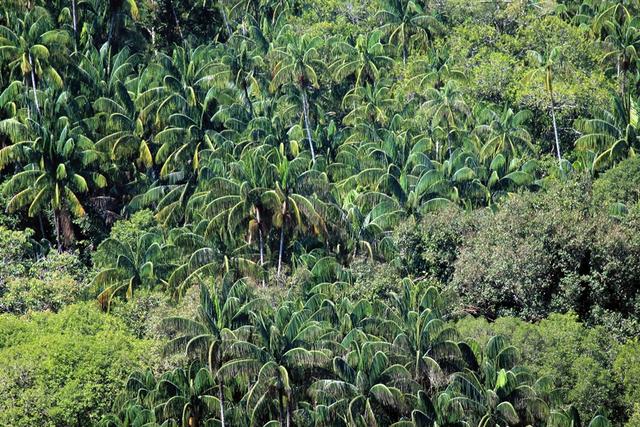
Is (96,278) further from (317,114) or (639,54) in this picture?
(639,54)

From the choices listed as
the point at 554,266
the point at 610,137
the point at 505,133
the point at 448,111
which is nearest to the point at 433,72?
the point at 448,111

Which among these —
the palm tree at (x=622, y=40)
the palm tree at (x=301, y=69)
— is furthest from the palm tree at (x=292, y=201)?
the palm tree at (x=622, y=40)

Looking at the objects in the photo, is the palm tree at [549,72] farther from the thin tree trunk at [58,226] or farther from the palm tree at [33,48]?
the thin tree trunk at [58,226]

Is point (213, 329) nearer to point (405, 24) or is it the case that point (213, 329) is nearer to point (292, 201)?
point (292, 201)

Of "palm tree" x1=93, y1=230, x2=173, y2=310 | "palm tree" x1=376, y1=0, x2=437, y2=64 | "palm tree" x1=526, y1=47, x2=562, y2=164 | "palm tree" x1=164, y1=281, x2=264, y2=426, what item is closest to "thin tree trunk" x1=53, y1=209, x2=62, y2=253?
"palm tree" x1=93, y1=230, x2=173, y2=310

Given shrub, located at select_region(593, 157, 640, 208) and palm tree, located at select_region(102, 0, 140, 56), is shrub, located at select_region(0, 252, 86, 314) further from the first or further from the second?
palm tree, located at select_region(102, 0, 140, 56)

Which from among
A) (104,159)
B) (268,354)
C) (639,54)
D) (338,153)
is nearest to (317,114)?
(338,153)
